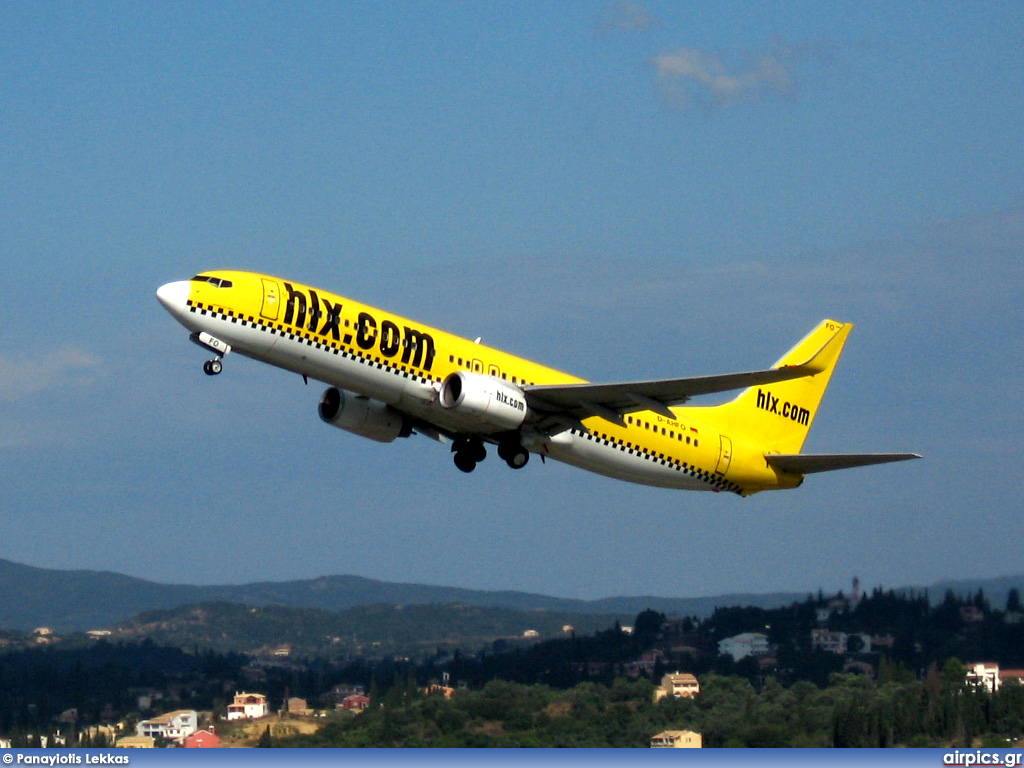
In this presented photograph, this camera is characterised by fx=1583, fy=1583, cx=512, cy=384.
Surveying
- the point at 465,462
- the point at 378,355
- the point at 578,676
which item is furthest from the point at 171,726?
the point at 378,355

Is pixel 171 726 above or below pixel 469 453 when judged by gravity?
below

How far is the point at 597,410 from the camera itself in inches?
1737

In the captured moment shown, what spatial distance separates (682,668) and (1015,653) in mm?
14272

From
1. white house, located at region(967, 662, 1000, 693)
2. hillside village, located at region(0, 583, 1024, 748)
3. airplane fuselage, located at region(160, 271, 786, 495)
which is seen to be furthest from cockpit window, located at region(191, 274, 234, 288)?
white house, located at region(967, 662, 1000, 693)

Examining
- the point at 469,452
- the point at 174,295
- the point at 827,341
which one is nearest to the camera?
the point at 174,295

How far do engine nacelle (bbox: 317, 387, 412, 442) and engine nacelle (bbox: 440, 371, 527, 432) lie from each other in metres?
3.86

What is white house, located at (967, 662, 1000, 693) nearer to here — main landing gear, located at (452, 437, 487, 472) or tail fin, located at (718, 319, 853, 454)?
tail fin, located at (718, 319, 853, 454)

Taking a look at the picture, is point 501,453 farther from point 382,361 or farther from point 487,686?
point 487,686

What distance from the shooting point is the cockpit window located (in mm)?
41125

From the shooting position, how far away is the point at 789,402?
53.4m

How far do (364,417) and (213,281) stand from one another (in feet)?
23.5

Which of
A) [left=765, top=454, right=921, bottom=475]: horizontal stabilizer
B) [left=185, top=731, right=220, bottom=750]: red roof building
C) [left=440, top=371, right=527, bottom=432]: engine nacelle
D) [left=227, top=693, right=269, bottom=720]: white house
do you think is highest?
[left=440, top=371, right=527, bottom=432]: engine nacelle

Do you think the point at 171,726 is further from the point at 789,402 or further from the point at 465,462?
the point at 789,402

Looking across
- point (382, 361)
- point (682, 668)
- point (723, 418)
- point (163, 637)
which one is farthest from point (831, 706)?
point (163, 637)
